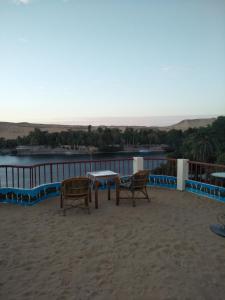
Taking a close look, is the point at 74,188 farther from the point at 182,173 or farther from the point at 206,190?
the point at 206,190

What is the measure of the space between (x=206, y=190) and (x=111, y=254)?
3861 mm

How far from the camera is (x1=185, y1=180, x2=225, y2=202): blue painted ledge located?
5398 mm

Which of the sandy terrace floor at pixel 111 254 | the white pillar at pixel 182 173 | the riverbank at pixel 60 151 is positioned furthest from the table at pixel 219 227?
the riverbank at pixel 60 151

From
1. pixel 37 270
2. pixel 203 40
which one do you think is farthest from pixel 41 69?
pixel 37 270

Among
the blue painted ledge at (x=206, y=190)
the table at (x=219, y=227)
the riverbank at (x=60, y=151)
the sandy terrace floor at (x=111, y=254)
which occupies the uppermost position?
the blue painted ledge at (x=206, y=190)

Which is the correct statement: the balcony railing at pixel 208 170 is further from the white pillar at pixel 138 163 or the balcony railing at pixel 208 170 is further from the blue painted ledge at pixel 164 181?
the white pillar at pixel 138 163

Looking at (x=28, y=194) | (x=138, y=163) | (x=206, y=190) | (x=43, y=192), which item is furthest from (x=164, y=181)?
(x=28, y=194)

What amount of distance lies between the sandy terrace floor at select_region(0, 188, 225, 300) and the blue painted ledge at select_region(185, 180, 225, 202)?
748mm

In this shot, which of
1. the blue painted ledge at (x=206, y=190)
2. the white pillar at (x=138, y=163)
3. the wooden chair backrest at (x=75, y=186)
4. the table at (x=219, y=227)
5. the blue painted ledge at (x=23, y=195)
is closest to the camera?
the table at (x=219, y=227)

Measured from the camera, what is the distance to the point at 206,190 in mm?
5770

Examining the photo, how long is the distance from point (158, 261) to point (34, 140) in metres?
71.3

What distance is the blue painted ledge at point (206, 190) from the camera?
17.7 feet

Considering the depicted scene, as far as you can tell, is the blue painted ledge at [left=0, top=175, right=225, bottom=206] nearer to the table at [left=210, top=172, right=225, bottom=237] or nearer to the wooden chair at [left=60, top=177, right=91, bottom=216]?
the wooden chair at [left=60, top=177, right=91, bottom=216]

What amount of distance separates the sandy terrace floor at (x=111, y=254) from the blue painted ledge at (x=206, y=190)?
2.45 feet
